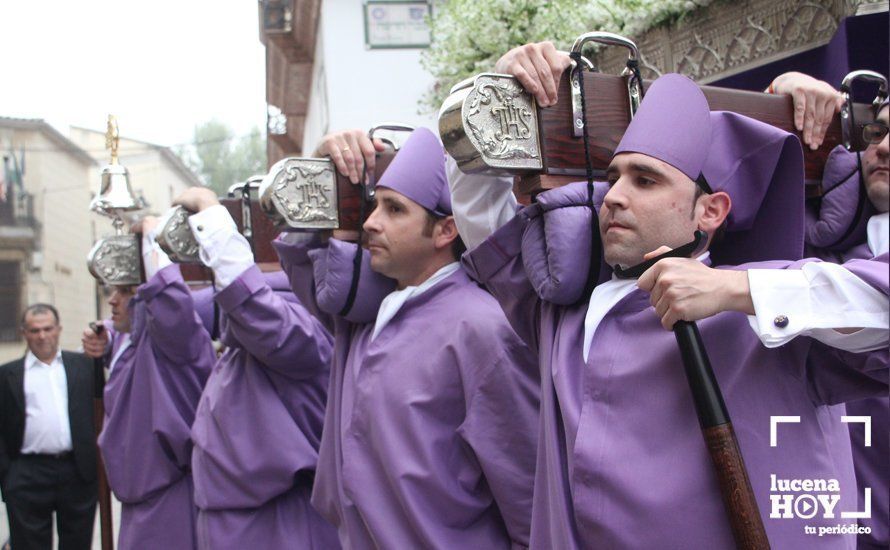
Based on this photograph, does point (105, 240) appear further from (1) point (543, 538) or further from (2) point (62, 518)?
(1) point (543, 538)

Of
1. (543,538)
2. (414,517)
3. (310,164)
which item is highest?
(310,164)

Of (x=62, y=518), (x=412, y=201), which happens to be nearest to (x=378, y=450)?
(x=412, y=201)

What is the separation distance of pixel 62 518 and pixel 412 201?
170 inches

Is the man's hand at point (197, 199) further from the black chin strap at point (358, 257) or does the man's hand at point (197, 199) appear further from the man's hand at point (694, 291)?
the man's hand at point (694, 291)

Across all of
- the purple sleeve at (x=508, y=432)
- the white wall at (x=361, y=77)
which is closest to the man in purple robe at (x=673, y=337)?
the purple sleeve at (x=508, y=432)

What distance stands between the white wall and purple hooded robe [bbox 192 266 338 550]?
6.13 m

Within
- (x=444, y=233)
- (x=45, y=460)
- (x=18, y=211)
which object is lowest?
(x=45, y=460)

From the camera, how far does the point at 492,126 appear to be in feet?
7.48

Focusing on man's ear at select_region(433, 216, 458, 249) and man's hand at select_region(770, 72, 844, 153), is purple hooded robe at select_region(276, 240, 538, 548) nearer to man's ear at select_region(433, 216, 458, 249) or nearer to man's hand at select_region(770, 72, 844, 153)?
man's ear at select_region(433, 216, 458, 249)

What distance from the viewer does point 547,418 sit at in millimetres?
2398

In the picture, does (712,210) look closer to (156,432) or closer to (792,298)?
(792,298)

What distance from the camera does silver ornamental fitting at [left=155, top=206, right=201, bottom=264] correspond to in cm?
459

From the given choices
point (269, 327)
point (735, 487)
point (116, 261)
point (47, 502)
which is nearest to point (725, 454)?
point (735, 487)

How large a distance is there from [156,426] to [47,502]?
1.99 m
